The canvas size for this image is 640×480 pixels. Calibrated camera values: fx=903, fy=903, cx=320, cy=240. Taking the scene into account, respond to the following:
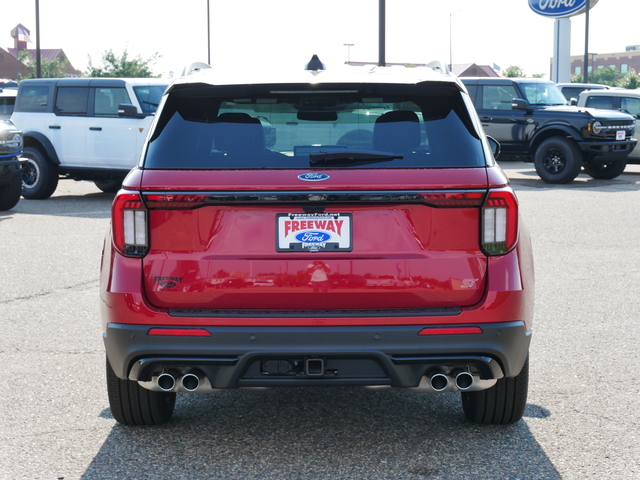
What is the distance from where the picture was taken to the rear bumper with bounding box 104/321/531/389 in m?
3.58

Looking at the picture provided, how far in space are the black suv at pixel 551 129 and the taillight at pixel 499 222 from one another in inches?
608

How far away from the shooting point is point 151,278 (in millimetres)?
3668

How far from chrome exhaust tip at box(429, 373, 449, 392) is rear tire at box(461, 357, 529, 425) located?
53 centimetres

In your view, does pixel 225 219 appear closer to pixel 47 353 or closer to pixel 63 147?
pixel 47 353

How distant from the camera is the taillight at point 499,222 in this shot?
363 centimetres

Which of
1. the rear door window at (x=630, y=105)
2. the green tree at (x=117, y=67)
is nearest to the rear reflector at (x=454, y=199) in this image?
the rear door window at (x=630, y=105)

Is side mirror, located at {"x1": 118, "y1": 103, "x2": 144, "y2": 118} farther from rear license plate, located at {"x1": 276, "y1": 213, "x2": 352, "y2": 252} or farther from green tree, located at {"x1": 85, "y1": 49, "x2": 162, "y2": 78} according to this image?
green tree, located at {"x1": 85, "y1": 49, "x2": 162, "y2": 78}

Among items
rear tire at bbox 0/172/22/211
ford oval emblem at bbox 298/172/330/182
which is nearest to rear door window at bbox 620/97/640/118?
rear tire at bbox 0/172/22/211

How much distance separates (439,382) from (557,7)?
49.1 meters

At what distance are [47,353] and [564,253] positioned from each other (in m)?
6.24

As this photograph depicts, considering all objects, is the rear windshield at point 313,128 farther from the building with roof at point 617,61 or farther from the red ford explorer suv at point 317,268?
the building with roof at point 617,61

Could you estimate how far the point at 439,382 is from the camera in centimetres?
373

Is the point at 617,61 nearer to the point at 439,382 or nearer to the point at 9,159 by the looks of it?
the point at 9,159

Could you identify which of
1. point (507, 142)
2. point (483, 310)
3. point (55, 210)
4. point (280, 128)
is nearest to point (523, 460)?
point (483, 310)
